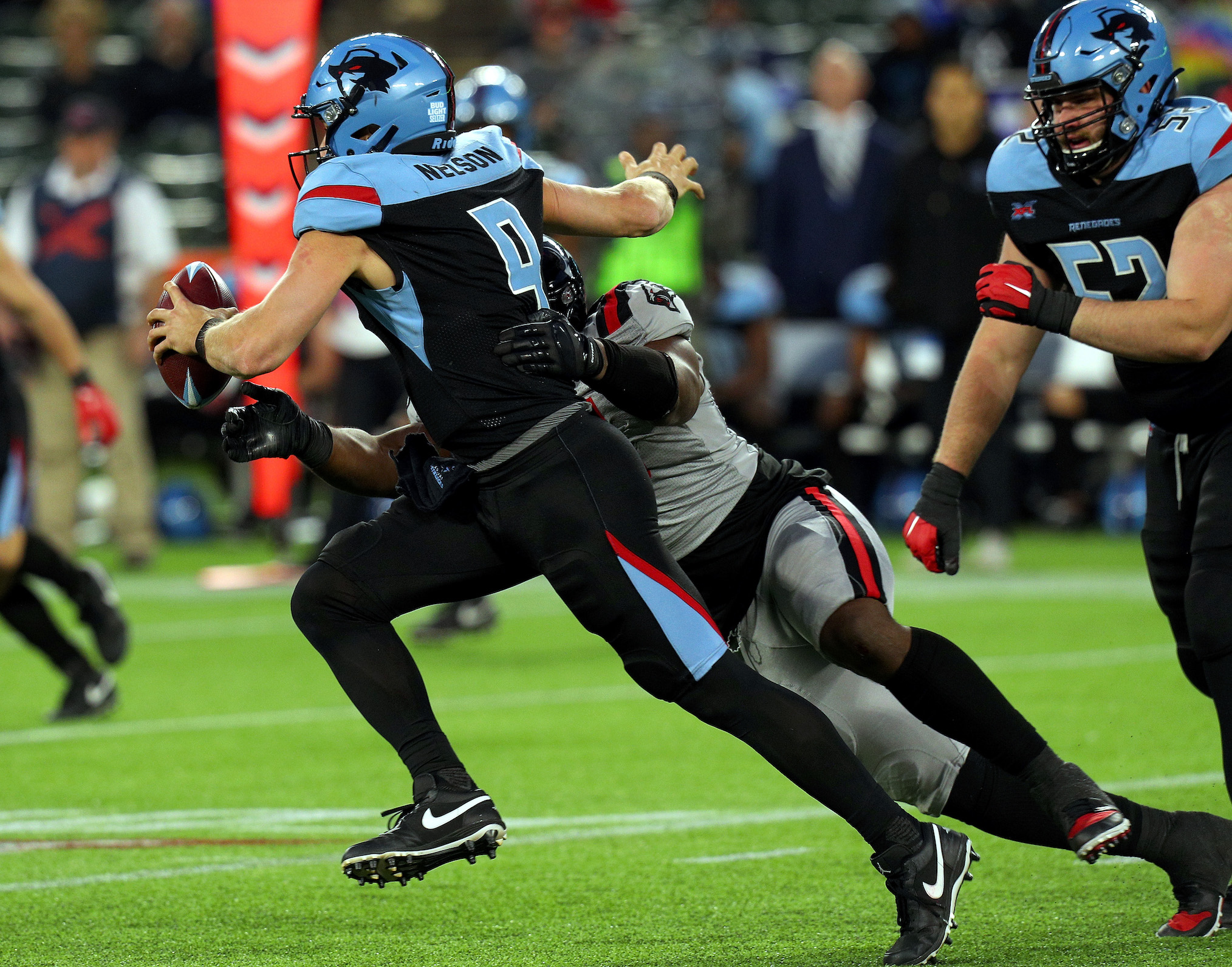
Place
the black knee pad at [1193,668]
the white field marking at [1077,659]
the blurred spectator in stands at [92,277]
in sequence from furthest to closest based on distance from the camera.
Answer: the blurred spectator in stands at [92,277] → the white field marking at [1077,659] → the black knee pad at [1193,668]

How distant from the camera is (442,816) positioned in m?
3.61

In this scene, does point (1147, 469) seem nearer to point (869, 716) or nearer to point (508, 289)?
point (869, 716)

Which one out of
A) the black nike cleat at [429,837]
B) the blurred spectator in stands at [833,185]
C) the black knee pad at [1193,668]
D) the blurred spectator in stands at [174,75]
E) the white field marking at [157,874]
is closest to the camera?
the black nike cleat at [429,837]

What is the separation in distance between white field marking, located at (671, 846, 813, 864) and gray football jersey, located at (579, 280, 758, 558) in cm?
90

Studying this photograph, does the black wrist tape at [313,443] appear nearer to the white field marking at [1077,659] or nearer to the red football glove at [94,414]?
the red football glove at [94,414]

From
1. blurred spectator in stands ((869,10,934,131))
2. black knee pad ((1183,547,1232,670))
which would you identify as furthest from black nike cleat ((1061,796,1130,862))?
blurred spectator in stands ((869,10,934,131))

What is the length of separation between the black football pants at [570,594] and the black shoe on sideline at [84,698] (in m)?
3.15

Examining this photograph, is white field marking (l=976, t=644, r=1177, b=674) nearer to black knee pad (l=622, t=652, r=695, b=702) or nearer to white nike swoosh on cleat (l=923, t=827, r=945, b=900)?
white nike swoosh on cleat (l=923, t=827, r=945, b=900)

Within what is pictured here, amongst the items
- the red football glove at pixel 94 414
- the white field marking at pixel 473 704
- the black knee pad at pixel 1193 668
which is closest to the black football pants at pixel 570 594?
the black knee pad at pixel 1193 668

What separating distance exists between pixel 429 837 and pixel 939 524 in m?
1.27

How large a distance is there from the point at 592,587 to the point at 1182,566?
1.30 m

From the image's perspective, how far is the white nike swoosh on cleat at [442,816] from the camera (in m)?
3.59

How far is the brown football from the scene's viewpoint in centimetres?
381

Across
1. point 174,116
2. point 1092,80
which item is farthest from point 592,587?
point 174,116
